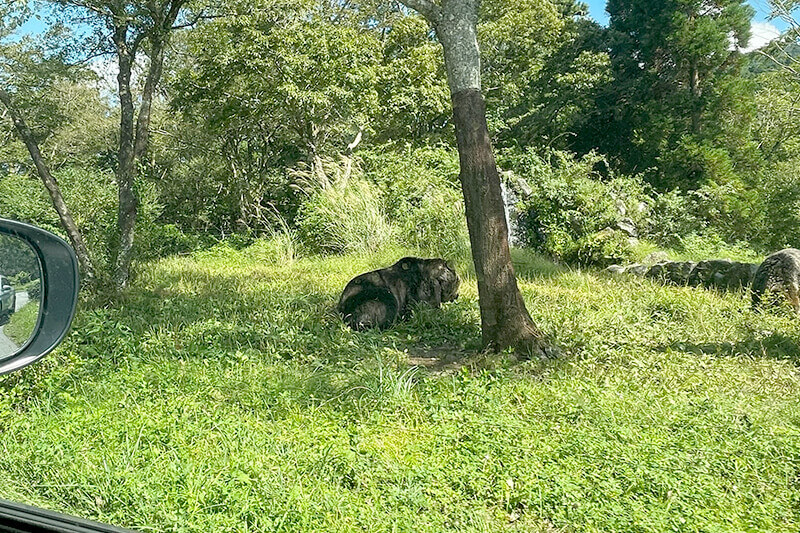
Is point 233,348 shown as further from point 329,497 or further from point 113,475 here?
point 329,497

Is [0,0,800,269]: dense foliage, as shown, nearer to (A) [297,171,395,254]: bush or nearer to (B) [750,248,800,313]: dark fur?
(A) [297,171,395,254]: bush

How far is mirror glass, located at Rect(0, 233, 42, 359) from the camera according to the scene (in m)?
1.43

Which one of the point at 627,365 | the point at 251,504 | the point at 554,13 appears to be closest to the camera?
the point at 251,504

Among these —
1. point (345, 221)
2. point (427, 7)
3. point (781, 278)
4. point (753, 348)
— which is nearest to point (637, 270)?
point (781, 278)

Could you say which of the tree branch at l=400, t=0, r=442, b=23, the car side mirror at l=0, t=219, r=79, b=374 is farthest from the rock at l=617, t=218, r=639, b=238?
the car side mirror at l=0, t=219, r=79, b=374

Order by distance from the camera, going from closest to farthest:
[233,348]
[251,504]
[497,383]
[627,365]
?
[251,504] < [497,383] < [627,365] < [233,348]

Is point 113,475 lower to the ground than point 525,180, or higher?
lower

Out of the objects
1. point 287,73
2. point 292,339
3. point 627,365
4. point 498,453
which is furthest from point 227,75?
point 498,453

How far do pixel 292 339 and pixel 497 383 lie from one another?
6.21ft

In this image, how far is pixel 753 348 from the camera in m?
5.09

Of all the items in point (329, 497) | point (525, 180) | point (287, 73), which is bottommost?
point (329, 497)

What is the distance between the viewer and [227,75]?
13.3 m

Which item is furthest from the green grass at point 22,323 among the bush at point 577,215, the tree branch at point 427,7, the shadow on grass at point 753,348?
the bush at point 577,215

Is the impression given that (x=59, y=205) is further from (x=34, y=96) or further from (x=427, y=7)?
(x=427, y=7)
